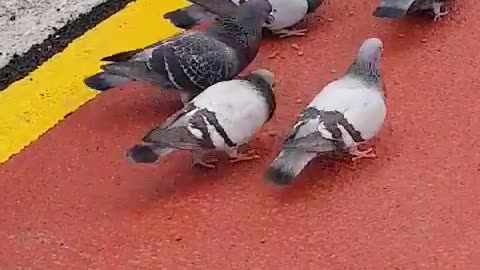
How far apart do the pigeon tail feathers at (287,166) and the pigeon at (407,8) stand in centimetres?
78

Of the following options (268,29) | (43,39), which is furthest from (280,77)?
(43,39)

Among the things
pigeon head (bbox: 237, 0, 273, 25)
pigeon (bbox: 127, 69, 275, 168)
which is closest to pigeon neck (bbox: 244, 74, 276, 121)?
pigeon (bbox: 127, 69, 275, 168)

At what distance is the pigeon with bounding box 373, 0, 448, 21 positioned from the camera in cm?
315

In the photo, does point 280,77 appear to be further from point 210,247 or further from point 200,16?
point 210,247

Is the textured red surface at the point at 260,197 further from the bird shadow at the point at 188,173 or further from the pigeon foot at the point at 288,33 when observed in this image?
the pigeon foot at the point at 288,33

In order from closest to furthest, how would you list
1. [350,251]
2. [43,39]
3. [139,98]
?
[350,251] → [139,98] → [43,39]

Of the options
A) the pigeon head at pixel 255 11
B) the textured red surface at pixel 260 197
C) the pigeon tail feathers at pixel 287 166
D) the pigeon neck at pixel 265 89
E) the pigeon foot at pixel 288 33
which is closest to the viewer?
the textured red surface at pixel 260 197

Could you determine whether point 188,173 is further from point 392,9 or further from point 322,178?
point 392,9

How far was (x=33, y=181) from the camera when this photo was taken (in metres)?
2.67

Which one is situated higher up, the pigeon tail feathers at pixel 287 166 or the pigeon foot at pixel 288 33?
the pigeon foot at pixel 288 33

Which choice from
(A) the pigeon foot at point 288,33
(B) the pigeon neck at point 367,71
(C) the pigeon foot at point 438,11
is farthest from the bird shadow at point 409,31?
(B) the pigeon neck at point 367,71

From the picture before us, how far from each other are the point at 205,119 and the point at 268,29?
781 millimetres

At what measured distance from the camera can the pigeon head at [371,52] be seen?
2842mm

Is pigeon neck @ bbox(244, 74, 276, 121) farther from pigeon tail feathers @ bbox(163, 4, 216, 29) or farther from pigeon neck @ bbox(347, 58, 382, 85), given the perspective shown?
pigeon tail feathers @ bbox(163, 4, 216, 29)
